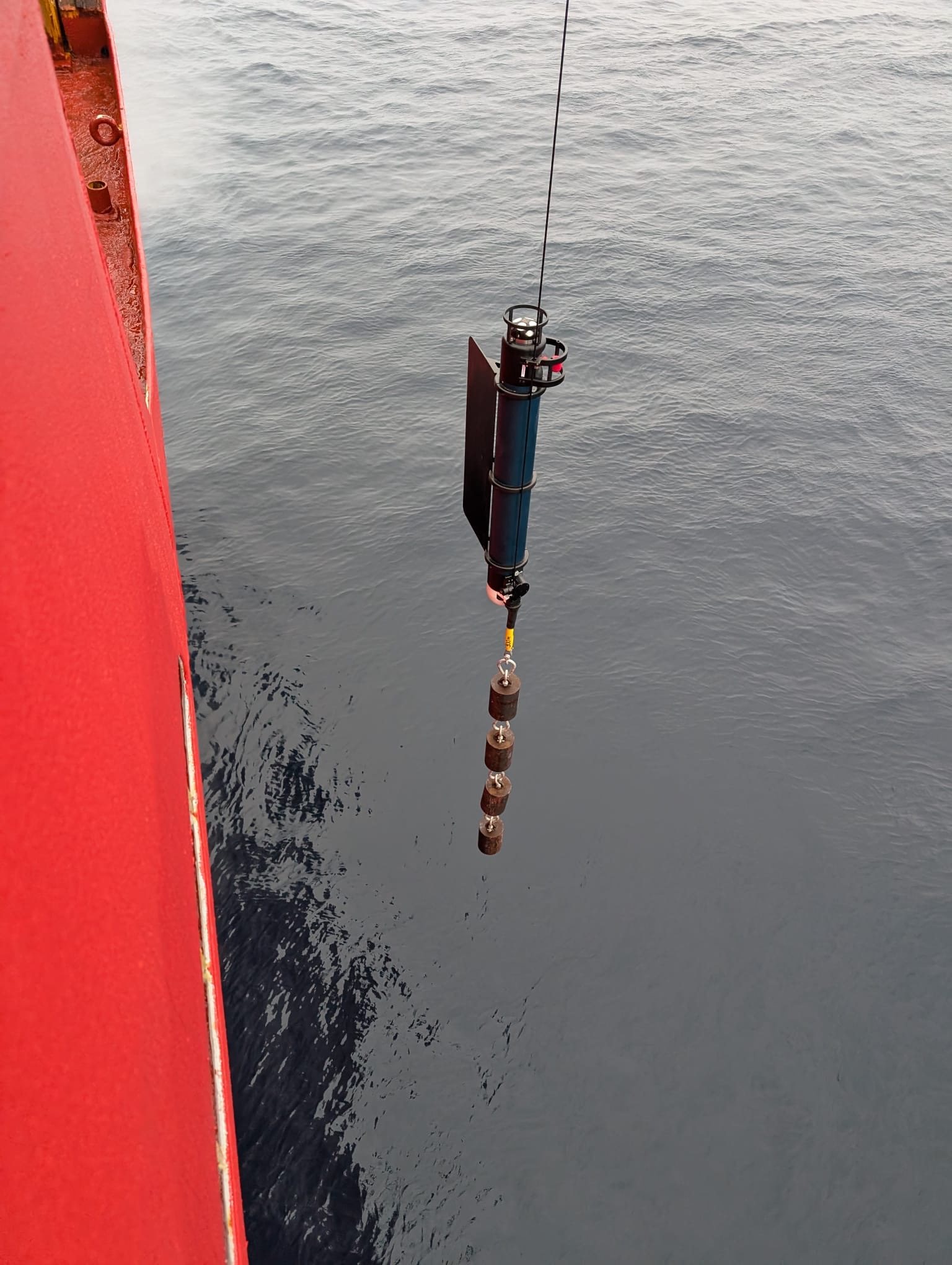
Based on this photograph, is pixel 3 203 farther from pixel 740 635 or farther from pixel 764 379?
pixel 764 379

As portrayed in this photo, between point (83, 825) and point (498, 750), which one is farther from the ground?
point (83, 825)

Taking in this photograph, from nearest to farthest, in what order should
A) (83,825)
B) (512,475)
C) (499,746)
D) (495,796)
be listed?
(83,825)
(512,475)
(499,746)
(495,796)

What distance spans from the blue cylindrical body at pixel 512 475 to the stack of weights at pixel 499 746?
1.70 meters

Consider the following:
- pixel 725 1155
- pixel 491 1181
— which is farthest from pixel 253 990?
pixel 725 1155

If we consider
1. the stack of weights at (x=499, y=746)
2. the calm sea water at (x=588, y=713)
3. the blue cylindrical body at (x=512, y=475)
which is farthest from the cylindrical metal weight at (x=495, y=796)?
the blue cylindrical body at (x=512, y=475)

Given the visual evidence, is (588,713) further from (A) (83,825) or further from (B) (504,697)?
(A) (83,825)

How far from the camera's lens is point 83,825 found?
464cm

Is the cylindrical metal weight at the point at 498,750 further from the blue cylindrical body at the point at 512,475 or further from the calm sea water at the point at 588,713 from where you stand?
the calm sea water at the point at 588,713

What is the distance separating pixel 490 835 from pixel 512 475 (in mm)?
6219

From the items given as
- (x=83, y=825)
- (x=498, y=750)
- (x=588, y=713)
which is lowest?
(x=588, y=713)

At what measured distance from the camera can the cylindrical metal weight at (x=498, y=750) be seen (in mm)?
12336

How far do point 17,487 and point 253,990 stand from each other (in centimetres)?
1100

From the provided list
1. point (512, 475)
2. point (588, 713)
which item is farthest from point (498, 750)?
point (588, 713)

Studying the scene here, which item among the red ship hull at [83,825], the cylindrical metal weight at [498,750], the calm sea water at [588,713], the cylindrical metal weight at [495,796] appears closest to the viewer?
the red ship hull at [83,825]
